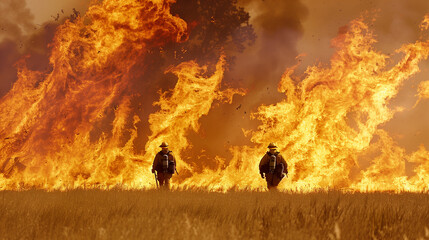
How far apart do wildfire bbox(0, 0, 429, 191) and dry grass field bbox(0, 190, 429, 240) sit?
35.5ft

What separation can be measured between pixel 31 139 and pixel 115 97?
12.0 ft

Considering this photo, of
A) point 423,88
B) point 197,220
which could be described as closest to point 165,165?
point 197,220

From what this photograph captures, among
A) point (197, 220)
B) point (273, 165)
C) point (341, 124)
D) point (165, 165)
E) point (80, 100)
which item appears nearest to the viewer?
point (197, 220)

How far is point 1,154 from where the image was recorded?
19.4m

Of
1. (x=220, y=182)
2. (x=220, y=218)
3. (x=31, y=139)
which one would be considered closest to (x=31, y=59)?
(x=31, y=139)

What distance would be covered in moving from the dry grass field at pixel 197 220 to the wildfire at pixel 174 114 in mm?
10812

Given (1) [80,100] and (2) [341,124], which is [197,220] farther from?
(1) [80,100]

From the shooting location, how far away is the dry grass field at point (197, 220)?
5.32 m

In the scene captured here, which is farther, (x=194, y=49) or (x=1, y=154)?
(x=194, y=49)

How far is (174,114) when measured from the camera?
769 inches

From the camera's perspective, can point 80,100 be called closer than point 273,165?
No

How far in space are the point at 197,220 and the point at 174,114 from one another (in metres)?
13.7

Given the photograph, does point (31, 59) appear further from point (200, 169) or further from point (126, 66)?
point (200, 169)

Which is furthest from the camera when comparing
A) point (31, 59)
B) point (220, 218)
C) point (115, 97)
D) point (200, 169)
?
point (31, 59)
